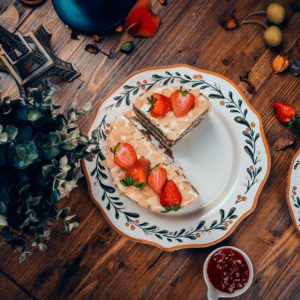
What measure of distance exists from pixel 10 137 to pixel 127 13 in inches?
43.2

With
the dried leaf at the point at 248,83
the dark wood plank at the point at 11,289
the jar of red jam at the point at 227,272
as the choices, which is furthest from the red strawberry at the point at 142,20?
the dark wood plank at the point at 11,289

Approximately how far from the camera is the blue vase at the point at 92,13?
1941mm

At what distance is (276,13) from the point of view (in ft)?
6.37

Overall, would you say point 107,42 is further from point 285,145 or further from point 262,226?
point 262,226

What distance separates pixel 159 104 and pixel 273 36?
2.31 ft

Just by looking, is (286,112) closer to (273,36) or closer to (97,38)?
(273,36)

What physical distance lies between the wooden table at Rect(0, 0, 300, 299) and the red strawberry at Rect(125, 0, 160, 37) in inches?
1.7

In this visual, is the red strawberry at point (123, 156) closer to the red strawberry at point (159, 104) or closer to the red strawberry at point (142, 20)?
the red strawberry at point (159, 104)

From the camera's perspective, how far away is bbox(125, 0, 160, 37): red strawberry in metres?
1.97

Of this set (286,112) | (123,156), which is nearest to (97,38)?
(123,156)

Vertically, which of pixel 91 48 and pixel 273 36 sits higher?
pixel 91 48

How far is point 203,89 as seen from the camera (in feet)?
6.45

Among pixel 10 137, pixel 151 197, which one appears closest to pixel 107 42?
pixel 151 197

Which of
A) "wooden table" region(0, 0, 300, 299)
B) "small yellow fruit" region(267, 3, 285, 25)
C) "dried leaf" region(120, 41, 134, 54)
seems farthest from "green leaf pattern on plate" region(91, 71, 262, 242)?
"small yellow fruit" region(267, 3, 285, 25)
